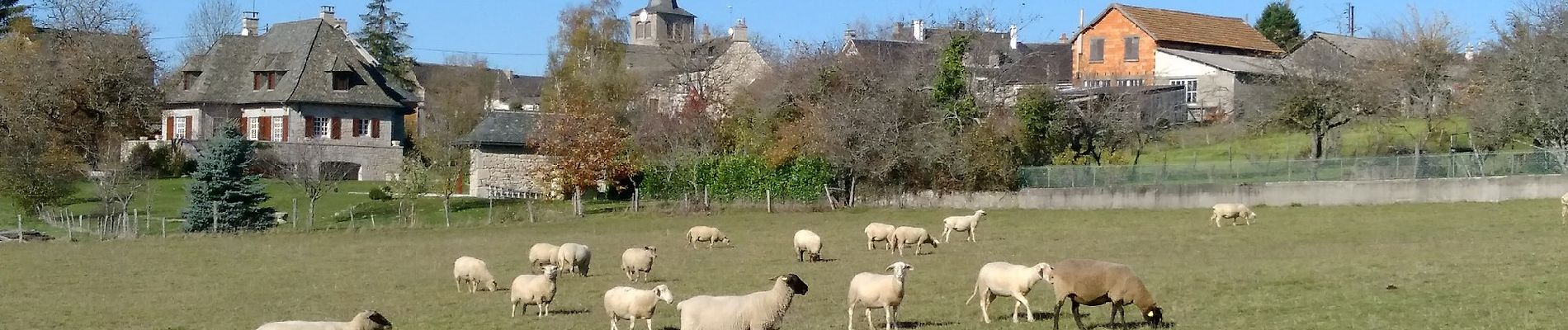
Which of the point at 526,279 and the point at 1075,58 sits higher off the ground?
the point at 1075,58

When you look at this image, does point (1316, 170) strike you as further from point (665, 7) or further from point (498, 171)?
point (665, 7)

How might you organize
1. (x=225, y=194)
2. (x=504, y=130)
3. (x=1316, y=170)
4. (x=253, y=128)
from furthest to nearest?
(x=253, y=128), (x=504, y=130), (x=225, y=194), (x=1316, y=170)

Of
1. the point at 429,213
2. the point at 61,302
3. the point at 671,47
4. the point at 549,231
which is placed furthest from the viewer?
the point at 671,47

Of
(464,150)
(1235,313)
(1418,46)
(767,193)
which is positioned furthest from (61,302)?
(1418,46)

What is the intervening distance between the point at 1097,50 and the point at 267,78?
47.9m

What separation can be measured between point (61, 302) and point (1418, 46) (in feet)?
180

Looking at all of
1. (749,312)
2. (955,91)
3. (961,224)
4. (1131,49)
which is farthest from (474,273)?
(1131,49)

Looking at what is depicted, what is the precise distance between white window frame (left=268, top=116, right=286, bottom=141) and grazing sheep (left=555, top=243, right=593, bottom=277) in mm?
57478

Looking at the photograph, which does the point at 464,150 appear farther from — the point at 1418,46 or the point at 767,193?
the point at 1418,46

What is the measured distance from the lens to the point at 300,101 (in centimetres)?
7969

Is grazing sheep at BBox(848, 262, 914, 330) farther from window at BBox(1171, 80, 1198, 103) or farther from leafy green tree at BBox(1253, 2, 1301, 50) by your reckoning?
leafy green tree at BBox(1253, 2, 1301, 50)

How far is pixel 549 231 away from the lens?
1828 inches

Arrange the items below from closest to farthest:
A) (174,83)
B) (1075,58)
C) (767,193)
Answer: (767,193) → (1075,58) → (174,83)

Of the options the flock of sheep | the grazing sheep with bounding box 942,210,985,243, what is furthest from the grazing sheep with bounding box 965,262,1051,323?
the grazing sheep with bounding box 942,210,985,243
